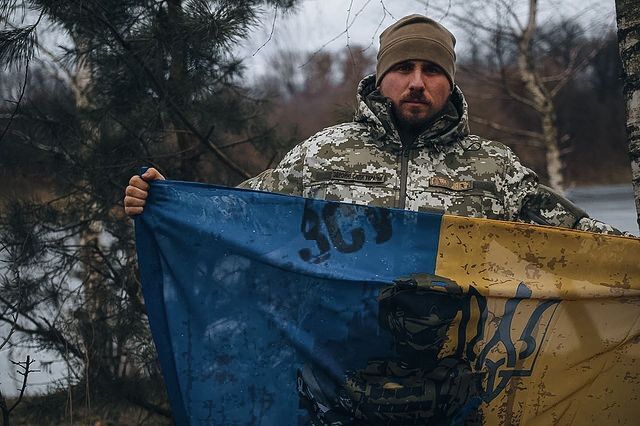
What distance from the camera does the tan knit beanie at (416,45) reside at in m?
3.43

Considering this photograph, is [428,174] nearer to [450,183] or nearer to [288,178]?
[450,183]

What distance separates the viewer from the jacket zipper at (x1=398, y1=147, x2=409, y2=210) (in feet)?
10.7

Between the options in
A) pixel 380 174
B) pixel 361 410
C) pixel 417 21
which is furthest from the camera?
pixel 417 21

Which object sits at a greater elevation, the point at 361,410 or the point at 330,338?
the point at 330,338

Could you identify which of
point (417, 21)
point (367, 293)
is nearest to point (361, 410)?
point (367, 293)

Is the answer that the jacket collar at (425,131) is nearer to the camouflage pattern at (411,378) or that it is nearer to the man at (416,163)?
the man at (416,163)

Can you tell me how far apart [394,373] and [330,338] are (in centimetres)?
27

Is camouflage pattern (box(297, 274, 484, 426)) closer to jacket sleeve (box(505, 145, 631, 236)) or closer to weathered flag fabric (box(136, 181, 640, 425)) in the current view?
weathered flag fabric (box(136, 181, 640, 425))

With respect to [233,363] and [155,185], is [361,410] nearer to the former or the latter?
[233,363]

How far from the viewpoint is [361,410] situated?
2877 millimetres

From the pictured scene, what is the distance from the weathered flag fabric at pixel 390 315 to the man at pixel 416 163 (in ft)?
0.63

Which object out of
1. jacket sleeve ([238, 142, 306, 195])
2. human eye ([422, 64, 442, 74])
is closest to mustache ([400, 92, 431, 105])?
human eye ([422, 64, 442, 74])

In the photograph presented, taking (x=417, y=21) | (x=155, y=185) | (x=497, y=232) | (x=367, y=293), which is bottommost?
(x=367, y=293)

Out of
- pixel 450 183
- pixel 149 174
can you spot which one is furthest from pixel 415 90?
pixel 149 174
